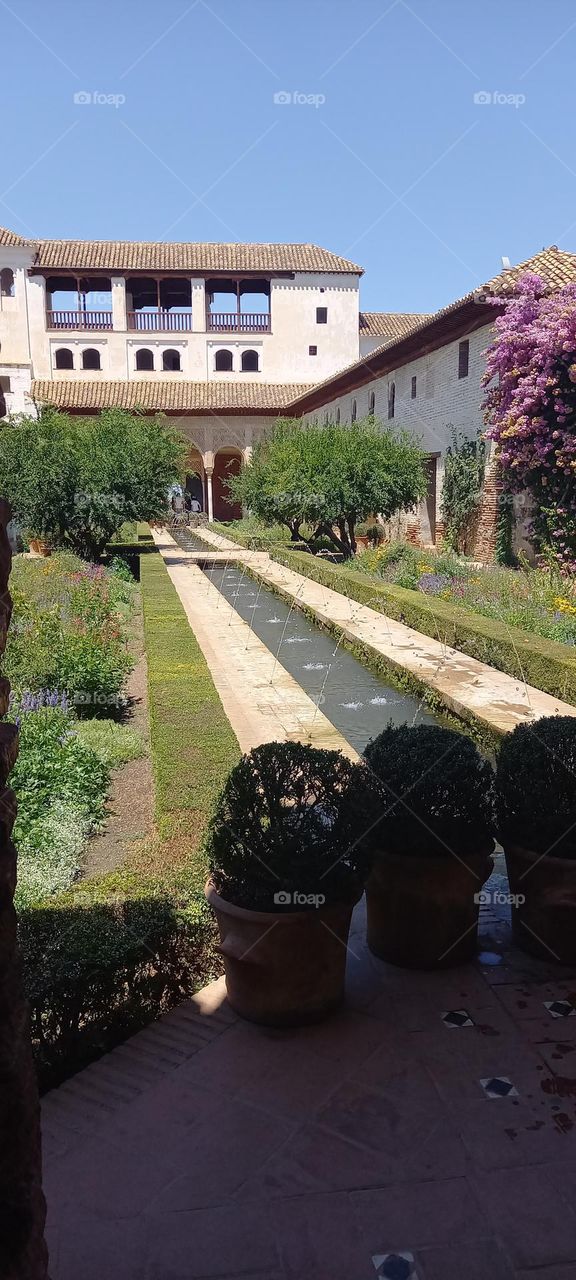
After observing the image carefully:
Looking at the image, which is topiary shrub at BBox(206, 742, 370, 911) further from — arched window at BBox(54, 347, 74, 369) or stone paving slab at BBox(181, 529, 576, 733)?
arched window at BBox(54, 347, 74, 369)

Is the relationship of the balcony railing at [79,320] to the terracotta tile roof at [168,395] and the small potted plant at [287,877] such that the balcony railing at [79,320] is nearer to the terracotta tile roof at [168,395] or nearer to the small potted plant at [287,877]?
the terracotta tile roof at [168,395]

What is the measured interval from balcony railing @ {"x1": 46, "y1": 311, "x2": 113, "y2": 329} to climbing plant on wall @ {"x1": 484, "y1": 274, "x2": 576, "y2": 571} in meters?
24.2

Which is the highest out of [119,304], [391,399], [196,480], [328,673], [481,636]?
[119,304]

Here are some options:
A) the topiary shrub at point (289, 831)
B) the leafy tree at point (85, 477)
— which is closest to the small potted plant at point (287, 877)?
the topiary shrub at point (289, 831)

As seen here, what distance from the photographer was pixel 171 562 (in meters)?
20.8

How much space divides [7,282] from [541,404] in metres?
27.4

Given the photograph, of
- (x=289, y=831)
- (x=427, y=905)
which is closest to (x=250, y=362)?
(x=427, y=905)

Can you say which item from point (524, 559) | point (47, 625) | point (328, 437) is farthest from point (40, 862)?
point (328, 437)

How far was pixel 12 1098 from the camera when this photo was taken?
150 centimetres

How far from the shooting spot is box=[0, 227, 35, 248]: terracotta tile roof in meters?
→ 34.1

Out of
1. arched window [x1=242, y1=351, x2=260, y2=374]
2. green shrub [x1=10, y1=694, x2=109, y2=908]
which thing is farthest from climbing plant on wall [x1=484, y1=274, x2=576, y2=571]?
arched window [x1=242, y1=351, x2=260, y2=374]

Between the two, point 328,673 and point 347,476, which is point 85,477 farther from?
point 328,673

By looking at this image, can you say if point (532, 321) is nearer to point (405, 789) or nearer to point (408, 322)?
point (405, 789)

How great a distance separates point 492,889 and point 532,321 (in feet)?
40.8
